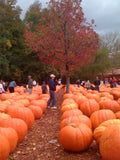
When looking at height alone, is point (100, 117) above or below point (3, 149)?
above

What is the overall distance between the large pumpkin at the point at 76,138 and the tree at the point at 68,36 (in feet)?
23.0

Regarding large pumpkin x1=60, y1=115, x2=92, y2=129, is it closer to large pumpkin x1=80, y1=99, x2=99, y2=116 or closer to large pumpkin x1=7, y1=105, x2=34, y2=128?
large pumpkin x1=7, y1=105, x2=34, y2=128

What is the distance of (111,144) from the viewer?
276cm

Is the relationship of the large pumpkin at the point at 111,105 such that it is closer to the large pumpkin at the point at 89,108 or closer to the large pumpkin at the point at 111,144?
the large pumpkin at the point at 89,108

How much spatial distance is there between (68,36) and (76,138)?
794 cm

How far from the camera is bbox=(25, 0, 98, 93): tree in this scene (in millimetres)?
10148

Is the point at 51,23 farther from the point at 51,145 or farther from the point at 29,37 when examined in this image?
the point at 51,145

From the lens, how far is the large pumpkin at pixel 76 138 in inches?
133

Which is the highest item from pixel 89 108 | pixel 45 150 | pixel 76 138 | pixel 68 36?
pixel 68 36

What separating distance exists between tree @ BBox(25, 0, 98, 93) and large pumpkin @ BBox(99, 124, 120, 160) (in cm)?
758

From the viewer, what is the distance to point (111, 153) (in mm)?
2729

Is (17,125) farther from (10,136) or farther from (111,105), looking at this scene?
(111,105)

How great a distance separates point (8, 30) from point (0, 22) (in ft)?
4.93

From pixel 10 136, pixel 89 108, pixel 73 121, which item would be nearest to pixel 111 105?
pixel 89 108
